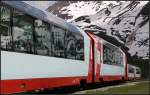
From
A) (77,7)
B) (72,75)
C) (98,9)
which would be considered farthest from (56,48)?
(77,7)

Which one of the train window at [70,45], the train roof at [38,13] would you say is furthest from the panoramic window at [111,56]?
the train roof at [38,13]

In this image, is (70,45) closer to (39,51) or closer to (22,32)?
(39,51)

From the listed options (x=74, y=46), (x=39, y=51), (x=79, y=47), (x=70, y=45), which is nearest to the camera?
(x=39, y=51)

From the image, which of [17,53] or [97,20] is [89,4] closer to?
[97,20]

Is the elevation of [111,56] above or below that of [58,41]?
below

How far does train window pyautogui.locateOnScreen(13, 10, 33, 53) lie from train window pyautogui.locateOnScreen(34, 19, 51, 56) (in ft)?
1.84

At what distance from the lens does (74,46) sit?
22.8 metres

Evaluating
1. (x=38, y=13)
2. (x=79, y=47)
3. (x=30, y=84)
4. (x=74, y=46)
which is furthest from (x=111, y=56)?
(x=30, y=84)

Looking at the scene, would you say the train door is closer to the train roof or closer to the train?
the train

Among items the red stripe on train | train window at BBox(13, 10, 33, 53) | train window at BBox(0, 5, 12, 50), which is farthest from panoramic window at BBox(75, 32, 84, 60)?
train window at BBox(0, 5, 12, 50)

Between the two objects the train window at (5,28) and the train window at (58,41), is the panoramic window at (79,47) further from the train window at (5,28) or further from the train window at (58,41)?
the train window at (5,28)

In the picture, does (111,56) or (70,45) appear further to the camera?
(111,56)

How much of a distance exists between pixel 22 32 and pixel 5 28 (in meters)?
1.38

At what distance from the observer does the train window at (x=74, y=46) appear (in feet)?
71.0
